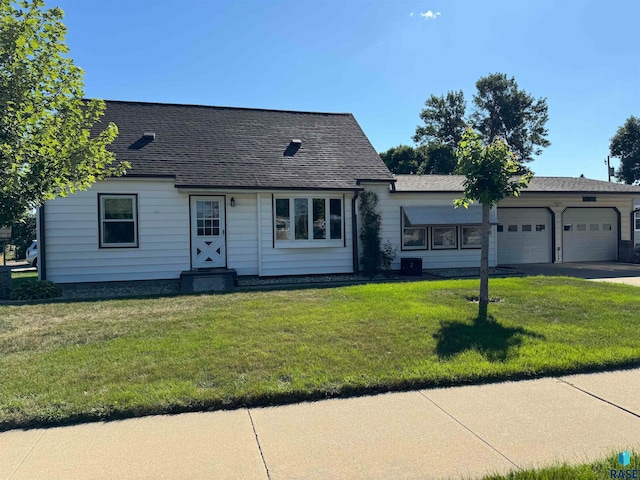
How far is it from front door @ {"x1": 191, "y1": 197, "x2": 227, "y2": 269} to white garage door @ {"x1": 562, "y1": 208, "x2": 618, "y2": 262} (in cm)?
1476

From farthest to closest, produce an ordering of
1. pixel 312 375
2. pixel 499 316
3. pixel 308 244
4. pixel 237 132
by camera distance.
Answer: pixel 237 132 → pixel 308 244 → pixel 499 316 → pixel 312 375

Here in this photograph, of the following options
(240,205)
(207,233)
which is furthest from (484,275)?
(207,233)

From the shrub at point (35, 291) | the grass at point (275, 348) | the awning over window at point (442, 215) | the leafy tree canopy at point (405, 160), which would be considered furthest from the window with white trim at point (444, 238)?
the leafy tree canopy at point (405, 160)

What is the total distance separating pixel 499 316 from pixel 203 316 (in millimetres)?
5261

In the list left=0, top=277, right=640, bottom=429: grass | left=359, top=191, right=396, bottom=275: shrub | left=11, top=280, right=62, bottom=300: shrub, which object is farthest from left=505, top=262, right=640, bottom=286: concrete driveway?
left=11, top=280, right=62, bottom=300: shrub

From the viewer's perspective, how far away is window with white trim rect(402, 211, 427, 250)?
47.6ft

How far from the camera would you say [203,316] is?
730cm

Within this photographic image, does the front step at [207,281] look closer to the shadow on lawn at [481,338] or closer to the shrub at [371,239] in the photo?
the shrub at [371,239]

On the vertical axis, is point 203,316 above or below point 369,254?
below

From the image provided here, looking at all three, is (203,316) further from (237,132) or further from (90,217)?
(237,132)

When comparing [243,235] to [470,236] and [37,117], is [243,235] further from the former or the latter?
[470,236]

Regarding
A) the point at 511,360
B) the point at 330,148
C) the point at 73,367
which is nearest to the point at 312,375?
the point at 511,360

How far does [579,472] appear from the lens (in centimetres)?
269

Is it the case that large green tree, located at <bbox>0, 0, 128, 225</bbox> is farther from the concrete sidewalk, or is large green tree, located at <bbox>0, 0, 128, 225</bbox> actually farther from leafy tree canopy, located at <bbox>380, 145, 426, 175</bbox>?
leafy tree canopy, located at <bbox>380, 145, 426, 175</bbox>
